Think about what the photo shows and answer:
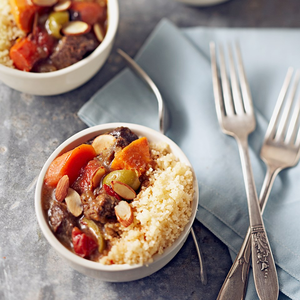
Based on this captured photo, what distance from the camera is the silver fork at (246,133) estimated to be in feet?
5.30

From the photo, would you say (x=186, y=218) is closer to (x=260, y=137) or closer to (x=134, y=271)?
(x=134, y=271)

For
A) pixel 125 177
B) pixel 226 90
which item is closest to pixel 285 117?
pixel 226 90

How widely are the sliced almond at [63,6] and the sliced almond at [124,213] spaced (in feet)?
3.78

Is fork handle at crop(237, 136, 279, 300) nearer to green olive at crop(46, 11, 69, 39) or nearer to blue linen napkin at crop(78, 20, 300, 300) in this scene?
blue linen napkin at crop(78, 20, 300, 300)

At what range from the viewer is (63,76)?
1.89 metres

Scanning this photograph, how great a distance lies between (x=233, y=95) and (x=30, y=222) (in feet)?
4.26

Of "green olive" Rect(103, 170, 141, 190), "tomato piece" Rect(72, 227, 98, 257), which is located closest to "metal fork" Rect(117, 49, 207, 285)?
"green olive" Rect(103, 170, 141, 190)

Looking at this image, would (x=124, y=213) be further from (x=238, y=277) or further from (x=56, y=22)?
(x=56, y=22)

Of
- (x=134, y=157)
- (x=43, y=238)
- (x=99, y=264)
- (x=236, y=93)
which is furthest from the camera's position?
(x=236, y=93)

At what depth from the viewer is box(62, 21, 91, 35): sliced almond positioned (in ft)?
6.39

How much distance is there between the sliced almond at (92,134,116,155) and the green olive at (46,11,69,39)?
2.17 ft

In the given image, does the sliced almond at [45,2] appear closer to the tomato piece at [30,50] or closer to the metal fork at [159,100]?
the tomato piece at [30,50]

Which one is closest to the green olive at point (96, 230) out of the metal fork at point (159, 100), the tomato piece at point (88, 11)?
the metal fork at point (159, 100)

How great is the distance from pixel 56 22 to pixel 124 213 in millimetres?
1111
